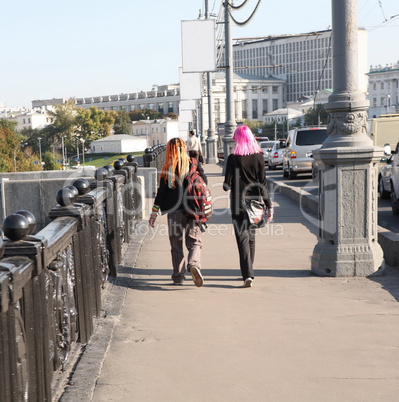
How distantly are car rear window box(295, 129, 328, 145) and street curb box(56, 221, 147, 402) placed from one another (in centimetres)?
2038

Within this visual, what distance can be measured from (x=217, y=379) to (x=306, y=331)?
1375 mm

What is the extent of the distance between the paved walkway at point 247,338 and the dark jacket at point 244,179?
0.88 m

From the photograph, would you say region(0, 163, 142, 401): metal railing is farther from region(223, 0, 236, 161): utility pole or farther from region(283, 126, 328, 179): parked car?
region(223, 0, 236, 161): utility pole

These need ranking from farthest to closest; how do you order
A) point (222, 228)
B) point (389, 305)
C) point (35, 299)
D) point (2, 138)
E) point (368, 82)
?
point (368, 82) < point (2, 138) < point (222, 228) < point (389, 305) < point (35, 299)

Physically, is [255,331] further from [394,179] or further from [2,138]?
[2,138]

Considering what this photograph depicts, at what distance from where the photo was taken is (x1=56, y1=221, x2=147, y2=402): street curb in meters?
4.43

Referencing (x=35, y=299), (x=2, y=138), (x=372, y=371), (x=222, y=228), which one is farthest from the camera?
(x=2, y=138)

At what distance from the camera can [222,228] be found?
42.7 ft

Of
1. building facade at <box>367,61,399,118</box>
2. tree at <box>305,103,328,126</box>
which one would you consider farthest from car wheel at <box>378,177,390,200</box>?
building facade at <box>367,61,399,118</box>

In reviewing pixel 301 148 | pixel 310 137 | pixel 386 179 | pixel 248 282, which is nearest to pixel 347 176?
pixel 248 282

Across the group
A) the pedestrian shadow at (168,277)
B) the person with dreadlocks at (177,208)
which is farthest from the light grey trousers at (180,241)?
the pedestrian shadow at (168,277)

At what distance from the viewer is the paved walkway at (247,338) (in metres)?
4.59

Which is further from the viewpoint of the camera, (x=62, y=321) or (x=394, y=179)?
(x=394, y=179)

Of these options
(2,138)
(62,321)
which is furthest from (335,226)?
(2,138)
